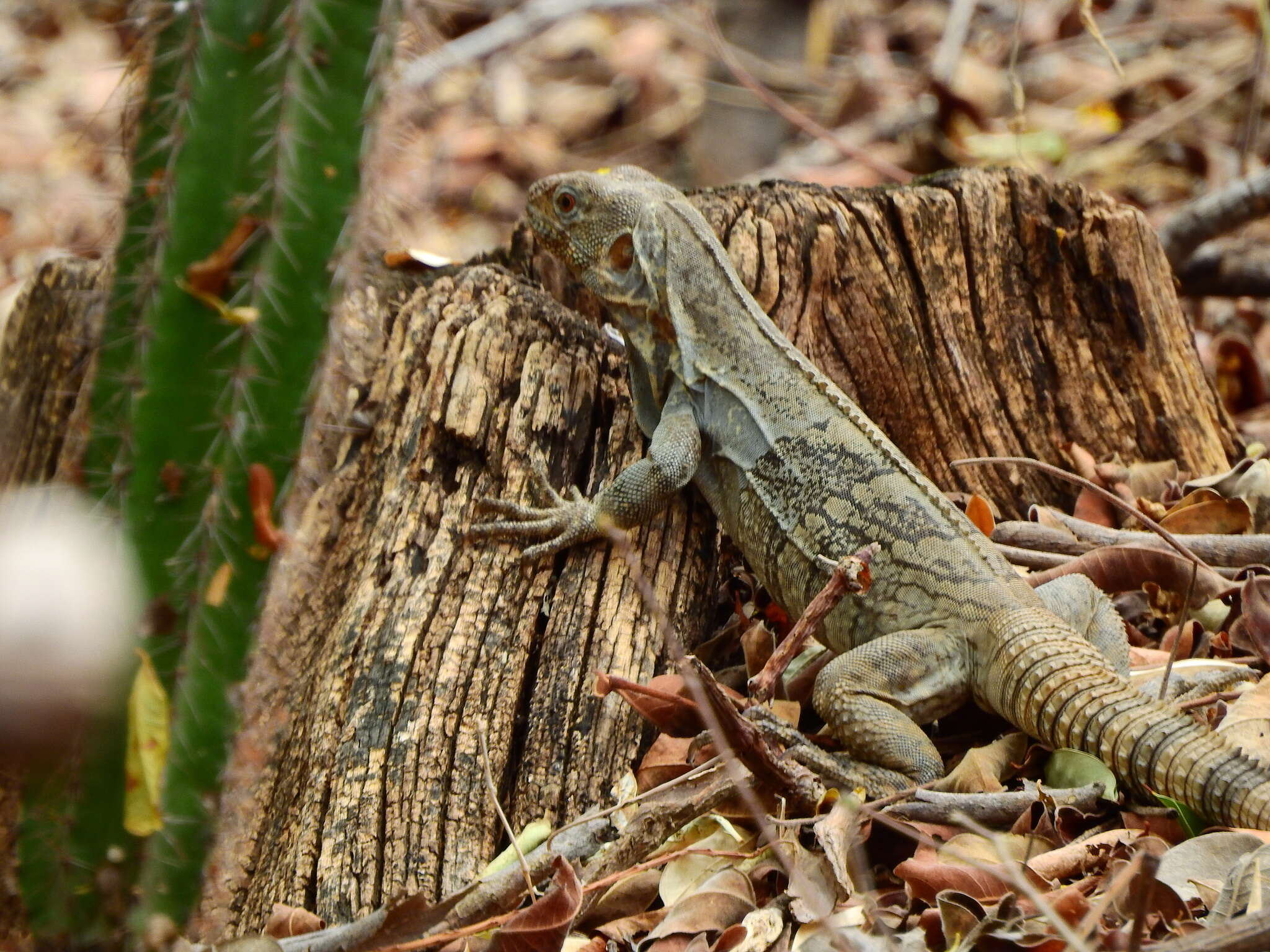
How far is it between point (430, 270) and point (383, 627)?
6.39 ft

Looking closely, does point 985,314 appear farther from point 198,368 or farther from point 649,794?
point 198,368

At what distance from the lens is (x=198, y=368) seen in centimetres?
263

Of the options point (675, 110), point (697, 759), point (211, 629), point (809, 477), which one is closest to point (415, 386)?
point (809, 477)

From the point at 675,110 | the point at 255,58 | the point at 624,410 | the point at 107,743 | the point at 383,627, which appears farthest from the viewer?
the point at 675,110

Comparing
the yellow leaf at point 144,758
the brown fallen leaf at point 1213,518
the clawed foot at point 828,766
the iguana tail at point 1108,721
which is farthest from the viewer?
the brown fallen leaf at point 1213,518

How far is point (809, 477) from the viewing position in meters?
4.57

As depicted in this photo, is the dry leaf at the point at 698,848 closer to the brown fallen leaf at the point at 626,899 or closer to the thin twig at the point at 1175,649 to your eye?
the brown fallen leaf at the point at 626,899

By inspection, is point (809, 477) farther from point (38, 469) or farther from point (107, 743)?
point (38, 469)

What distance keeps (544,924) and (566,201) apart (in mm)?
3120

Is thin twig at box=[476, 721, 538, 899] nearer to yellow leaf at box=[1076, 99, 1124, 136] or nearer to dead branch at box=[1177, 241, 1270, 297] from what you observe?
dead branch at box=[1177, 241, 1270, 297]

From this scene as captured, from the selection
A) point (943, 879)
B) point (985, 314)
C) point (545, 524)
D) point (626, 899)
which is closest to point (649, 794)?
point (626, 899)

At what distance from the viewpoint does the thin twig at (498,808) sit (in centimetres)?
323

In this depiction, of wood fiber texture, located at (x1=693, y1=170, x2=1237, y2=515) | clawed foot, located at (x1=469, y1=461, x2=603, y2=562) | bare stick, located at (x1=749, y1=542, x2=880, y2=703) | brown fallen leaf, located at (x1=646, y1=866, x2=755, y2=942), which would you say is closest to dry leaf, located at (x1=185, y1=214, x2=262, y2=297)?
bare stick, located at (x1=749, y1=542, x2=880, y2=703)

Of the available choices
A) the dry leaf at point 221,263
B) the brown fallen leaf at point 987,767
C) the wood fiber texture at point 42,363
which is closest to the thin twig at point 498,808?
the brown fallen leaf at point 987,767
